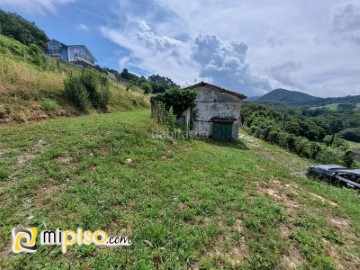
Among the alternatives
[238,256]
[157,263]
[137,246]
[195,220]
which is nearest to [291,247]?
[238,256]

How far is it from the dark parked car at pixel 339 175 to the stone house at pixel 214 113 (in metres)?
7.41

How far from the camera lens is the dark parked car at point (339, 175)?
26.5ft

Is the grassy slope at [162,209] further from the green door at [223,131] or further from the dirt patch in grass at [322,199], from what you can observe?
the green door at [223,131]

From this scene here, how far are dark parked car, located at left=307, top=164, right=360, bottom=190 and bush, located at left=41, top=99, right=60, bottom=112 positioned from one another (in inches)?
524

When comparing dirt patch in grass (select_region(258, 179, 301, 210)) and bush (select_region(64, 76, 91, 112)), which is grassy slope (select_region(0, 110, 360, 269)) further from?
bush (select_region(64, 76, 91, 112))

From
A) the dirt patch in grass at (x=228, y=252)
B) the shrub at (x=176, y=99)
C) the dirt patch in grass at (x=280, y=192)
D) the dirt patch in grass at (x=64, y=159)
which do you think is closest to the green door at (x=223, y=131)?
the shrub at (x=176, y=99)

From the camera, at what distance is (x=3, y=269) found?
8.21 ft

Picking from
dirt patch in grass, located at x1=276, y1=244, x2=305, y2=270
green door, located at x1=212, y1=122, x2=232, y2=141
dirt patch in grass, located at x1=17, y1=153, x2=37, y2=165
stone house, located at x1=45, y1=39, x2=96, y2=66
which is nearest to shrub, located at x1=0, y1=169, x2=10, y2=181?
dirt patch in grass, located at x1=17, y1=153, x2=37, y2=165

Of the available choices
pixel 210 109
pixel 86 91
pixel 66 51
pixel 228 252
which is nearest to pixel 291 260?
pixel 228 252

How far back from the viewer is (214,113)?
1608 cm

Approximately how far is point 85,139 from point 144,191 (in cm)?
349

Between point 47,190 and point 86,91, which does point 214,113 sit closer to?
point 86,91

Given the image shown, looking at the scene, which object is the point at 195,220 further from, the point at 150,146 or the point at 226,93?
the point at 226,93

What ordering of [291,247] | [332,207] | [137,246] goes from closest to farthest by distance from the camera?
[137,246], [291,247], [332,207]
